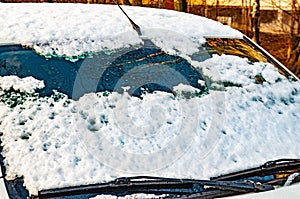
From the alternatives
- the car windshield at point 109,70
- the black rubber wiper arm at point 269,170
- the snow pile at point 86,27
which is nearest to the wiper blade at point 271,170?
the black rubber wiper arm at point 269,170

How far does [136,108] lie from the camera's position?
8.23ft

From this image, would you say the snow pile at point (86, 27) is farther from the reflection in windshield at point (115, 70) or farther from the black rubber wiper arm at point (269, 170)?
the black rubber wiper arm at point (269, 170)

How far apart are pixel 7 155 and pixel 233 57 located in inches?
59.1

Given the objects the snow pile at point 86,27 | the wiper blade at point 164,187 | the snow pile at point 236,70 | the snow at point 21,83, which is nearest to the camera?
the wiper blade at point 164,187

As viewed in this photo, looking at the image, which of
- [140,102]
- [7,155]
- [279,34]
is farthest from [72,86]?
[279,34]

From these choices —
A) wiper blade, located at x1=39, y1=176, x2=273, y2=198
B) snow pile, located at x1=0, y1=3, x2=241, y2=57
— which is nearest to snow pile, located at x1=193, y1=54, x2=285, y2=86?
snow pile, located at x1=0, y1=3, x2=241, y2=57

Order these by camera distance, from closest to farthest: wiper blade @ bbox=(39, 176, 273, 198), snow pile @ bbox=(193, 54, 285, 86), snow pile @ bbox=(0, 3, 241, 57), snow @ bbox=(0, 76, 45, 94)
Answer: wiper blade @ bbox=(39, 176, 273, 198) → snow @ bbox=(0, 76, 45, 94) → snow pile @ bbox=(0, 3, 241, 57) → snow pile @ bbox=(193, 54, 285, 86)

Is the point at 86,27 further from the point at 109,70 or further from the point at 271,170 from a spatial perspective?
the point at 271,170

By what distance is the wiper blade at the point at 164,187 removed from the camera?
2059mm

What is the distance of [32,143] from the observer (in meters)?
2.20

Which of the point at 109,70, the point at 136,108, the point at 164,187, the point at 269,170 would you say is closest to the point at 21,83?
the point at 109,70

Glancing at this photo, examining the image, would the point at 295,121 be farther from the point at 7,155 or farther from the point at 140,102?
the point at 7,155

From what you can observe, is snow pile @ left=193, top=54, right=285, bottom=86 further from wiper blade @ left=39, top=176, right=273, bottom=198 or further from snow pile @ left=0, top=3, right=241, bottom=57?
wiper blade @ left=39, top=176, right=273, bottom=198

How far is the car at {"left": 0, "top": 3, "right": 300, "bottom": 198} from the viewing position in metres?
2.12
